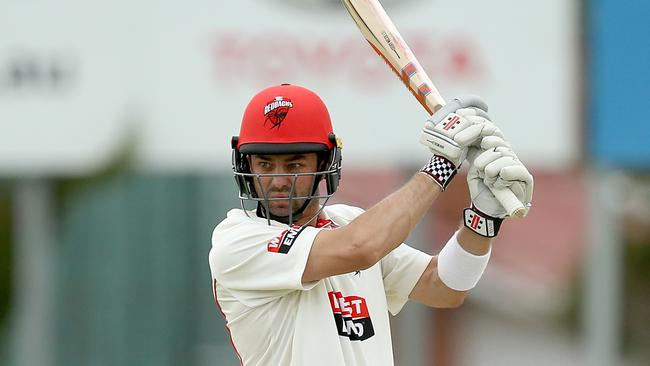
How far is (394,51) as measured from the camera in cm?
484

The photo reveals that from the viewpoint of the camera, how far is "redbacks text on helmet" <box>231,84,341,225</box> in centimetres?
453

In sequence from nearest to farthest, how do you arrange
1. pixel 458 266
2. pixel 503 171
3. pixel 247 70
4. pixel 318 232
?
pixel 503 171
pixel 318 232
pixel 458 266
pixel 247 70

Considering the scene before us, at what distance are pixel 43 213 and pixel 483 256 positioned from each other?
21.0 ft

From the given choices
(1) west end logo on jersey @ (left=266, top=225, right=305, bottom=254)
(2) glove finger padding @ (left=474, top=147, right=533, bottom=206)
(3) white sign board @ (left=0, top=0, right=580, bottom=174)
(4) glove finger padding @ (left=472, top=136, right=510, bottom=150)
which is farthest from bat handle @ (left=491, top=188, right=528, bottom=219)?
(3) white sign board @ (left=0, top=0, right=580, bottom=174)

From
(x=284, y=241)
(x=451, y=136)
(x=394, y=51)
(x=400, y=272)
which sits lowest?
(x=400, y=272)

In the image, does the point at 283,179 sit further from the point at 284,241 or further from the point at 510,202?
the point at 510,202

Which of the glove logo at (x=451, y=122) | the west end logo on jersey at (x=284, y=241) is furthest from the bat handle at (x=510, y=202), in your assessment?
the west end logo on jersey at (x=284, y=241)

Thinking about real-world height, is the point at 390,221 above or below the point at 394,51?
below

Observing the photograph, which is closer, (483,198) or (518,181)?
(518,181)

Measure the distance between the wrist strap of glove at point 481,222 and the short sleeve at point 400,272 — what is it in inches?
10.3

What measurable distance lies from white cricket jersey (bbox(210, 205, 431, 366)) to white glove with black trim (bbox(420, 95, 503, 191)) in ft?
1.45

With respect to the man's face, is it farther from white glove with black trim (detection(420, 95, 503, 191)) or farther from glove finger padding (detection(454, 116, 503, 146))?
glove finger padding (detection(454, 116, 503, 146))

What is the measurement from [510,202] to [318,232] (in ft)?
1.97

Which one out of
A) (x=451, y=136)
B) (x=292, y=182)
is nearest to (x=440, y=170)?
(x=451, y=136)
